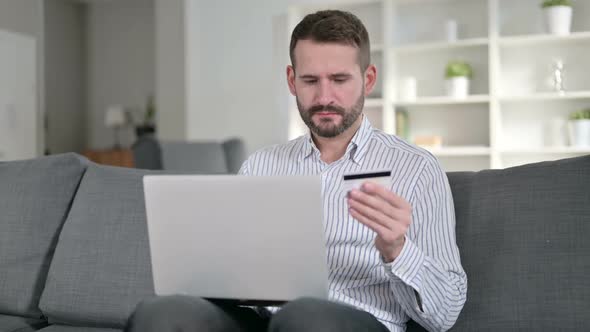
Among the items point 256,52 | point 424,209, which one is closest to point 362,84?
point 424,209

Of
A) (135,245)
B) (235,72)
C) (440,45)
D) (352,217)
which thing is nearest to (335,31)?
(352,217)

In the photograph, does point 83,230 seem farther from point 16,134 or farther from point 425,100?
point 16,134

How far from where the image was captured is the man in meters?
1.20

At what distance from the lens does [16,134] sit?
6.45 metres

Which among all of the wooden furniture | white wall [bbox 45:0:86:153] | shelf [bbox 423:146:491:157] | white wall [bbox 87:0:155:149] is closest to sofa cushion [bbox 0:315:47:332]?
shelf [bbox 423:146:491:157]

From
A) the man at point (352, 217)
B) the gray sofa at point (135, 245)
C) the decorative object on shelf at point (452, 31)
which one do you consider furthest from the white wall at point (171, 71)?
the man at point (352, 217)

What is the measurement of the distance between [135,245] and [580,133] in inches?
138

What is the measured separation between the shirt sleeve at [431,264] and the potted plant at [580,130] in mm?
3363

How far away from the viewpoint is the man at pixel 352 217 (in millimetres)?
1200

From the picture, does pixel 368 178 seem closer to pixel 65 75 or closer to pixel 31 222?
A: pixel 31 222

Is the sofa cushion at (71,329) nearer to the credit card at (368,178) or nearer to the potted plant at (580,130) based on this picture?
the credit card at (368,178)

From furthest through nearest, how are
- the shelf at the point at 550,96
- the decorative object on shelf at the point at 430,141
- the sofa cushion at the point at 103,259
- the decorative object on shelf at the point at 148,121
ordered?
the decorative object on shelf at the point at 148,121 → the decorative object on shelf at the point at 430,141 → the shelf at the point at 550,96 → the sofa cushion at the point at 103,259

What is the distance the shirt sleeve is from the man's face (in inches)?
8.1

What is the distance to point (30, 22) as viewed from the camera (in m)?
6.65
